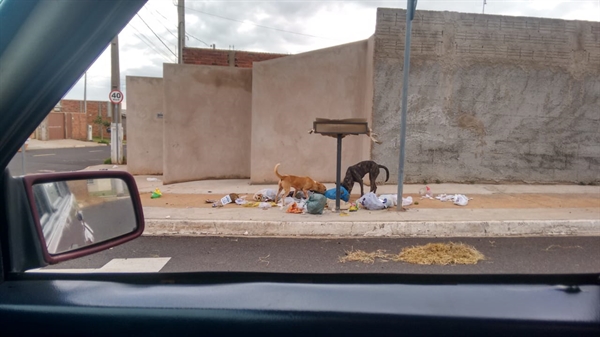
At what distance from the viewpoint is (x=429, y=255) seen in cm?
514

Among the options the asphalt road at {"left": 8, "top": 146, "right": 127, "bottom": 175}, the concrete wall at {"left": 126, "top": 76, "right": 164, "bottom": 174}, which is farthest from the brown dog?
the concrete wall at {"left": 126, "top": 76, "right": 164, "bottom": 174}

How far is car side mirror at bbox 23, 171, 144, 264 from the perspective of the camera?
1.43 m

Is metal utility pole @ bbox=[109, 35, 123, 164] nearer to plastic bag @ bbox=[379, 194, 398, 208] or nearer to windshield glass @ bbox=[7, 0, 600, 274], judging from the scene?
windshield glass @ bbox=[7, 0, 600, 274]

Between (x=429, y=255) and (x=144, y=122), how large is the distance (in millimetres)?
9710

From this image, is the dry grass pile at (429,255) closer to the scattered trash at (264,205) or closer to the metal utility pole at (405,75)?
the metal utility pole at (405,75)

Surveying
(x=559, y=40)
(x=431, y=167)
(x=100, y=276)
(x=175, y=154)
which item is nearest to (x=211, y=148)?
(x=175, y=154)

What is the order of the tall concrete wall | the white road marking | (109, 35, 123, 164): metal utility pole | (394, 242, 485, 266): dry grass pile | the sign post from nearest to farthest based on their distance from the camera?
the white road marking → (394, 242, 485, 266): dry grass pile → the tall concrete wall → (109, 35, 123, 164): metal utility pole → the sign post

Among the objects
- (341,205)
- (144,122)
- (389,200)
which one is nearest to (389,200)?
(389,200)

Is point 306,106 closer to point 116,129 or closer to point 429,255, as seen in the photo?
point 429,255

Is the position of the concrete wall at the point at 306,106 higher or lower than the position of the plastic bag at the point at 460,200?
higher

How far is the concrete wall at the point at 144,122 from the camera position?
1232cm

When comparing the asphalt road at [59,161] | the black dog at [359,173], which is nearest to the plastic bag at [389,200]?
the black dog at [359,173]

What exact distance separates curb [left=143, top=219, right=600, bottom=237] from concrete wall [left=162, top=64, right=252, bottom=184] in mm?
4481

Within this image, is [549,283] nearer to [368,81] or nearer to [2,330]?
[2,330]
